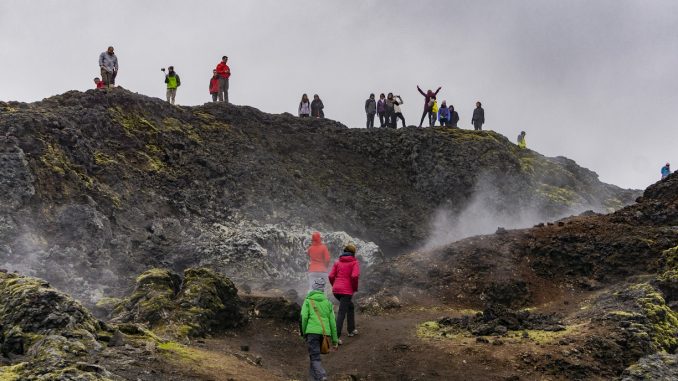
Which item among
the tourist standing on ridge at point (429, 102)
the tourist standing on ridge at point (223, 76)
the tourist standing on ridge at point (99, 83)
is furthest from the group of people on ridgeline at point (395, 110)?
the tourist standing on ridge at point (99, 83)

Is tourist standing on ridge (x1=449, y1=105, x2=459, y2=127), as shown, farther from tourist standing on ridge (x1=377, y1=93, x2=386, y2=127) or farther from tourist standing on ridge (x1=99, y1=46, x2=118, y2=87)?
tourist standing on ridge (x1=99, y1=46, x2=118, y2=87)

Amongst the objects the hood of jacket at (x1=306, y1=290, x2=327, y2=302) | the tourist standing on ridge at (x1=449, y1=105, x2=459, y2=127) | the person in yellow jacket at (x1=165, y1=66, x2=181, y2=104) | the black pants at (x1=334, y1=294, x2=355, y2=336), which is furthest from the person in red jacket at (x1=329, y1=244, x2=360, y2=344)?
the tourist standing on ridge at (x1=449, y1=105, x2=459, y2=127)

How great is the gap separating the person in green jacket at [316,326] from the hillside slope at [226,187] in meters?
10.0

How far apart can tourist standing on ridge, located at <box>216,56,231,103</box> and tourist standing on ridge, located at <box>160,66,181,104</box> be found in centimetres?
232

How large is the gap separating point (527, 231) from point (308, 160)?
13617 millimetres

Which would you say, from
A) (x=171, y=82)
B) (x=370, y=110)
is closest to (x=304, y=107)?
(x=370, y=110)

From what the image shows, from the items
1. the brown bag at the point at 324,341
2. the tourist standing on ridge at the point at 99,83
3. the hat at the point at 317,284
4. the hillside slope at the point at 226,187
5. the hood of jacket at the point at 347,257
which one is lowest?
the brown bag at the point at 324,341

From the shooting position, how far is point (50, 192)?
21562 millimetres

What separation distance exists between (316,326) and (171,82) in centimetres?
2376

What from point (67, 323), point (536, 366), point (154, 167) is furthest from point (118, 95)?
point (536, 366)

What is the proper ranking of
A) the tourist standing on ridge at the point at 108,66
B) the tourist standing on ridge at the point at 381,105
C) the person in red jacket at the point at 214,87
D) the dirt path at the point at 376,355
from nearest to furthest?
the dirt path at the point at 376,355 < the tourist standing on ridge at the point at 108,66 < the person in red jacket at the point at 214,87 < the tourist standing on ridge at the point at 381,105

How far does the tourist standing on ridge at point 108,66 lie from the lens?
2788cm

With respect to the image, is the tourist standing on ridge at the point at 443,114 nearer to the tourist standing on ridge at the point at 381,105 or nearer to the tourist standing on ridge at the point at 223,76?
the tourist standing on ridge at the point at 381,105

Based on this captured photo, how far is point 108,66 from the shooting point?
92.9 feet
